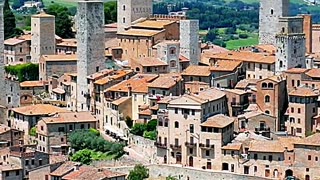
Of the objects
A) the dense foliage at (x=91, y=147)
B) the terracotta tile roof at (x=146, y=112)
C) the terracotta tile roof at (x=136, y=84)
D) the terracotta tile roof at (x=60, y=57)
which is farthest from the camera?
the terracotta tile roof at (x=60, y=57)

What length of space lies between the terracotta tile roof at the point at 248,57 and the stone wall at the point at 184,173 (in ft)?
29.8

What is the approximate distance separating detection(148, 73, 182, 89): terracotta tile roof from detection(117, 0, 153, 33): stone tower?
11.9 metres

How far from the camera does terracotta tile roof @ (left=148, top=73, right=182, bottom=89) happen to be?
5162 cm

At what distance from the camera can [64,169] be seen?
47125 mm

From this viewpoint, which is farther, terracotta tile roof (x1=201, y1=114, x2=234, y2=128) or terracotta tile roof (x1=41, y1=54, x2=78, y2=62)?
terracotta tile roof (x1=41, y1=54, x2=78, y2=62)

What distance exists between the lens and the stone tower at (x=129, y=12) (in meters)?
64.9

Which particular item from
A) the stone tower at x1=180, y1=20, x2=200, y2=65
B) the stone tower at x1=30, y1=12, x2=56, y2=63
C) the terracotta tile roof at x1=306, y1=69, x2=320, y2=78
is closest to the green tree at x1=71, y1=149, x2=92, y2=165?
the terracotta tile roof at x1=306, y1=69, x2=320, y2=78

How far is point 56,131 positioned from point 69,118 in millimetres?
935

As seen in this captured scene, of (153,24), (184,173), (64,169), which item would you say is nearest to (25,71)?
(153,24)

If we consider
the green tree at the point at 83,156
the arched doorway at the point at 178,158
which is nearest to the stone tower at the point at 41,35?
the green tree at the point at 83,156

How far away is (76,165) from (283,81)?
991cm

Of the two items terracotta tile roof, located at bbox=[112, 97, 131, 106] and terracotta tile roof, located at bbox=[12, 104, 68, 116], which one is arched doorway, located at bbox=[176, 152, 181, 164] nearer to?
terracotta tile roof, located at bbox=[112, 97, 131, 106]

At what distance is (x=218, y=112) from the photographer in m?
48.9

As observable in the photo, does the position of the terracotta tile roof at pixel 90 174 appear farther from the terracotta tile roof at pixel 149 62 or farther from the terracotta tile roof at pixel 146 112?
the terracotta tile roof at pixel 149 62
